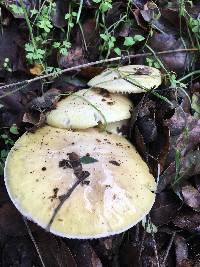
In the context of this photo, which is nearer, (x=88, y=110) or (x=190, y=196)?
(x=88, y=110)

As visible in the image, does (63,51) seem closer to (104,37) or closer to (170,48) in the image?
(104,37)

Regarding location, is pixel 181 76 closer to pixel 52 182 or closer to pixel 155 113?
pixel 155 113

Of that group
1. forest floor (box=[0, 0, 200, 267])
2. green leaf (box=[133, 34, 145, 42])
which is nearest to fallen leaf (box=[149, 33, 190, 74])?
forest floor (box=[0, 0, 200, 267])

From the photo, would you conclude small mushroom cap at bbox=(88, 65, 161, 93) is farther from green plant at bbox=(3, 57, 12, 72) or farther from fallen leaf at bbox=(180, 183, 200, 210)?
fallen leaf at bbox=(180, 183, 200, 210)

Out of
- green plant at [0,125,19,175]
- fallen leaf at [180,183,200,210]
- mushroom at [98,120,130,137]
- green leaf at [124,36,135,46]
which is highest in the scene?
green leaf at [124,36,135,46]

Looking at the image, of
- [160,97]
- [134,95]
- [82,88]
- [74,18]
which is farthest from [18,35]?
[160,97]

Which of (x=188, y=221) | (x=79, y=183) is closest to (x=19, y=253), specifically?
(x=79, y=183)
